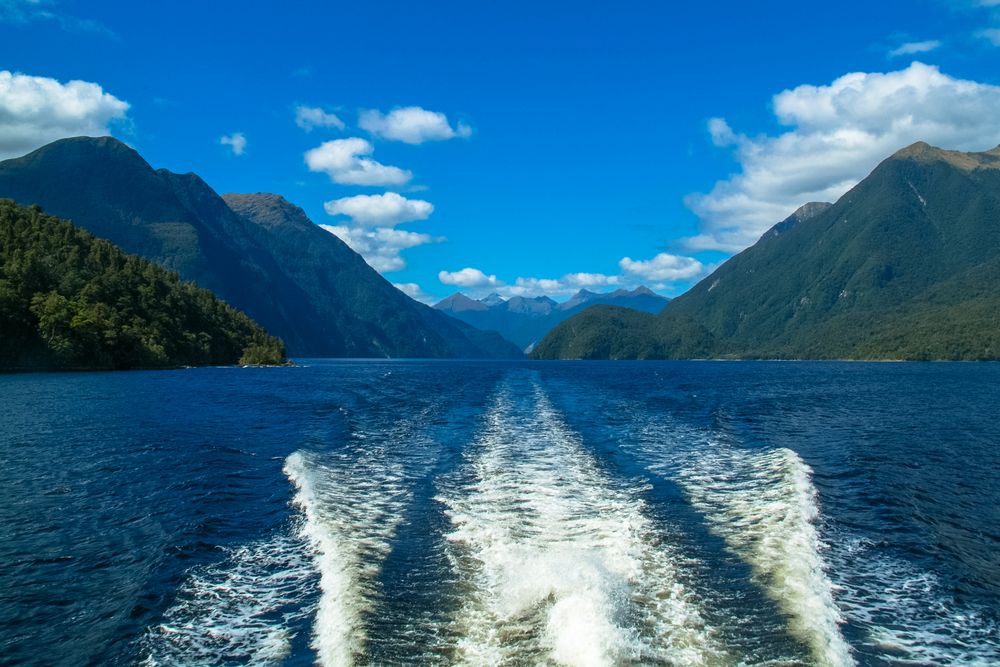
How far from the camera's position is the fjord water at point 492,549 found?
10.8 metres

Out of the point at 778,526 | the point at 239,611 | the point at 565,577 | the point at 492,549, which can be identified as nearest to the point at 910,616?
the point at 778,526

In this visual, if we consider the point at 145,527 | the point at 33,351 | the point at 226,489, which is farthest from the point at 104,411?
the point at 33,351

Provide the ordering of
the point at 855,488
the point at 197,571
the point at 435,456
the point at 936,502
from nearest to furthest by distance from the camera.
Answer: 1. the point at 197,571
2. the point at 936,502
3. the point at 855,488
4. the point at 435,456

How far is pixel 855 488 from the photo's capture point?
23453mm

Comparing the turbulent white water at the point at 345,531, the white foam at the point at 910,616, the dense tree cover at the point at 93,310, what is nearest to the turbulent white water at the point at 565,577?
the turbulent white water at the point at 345,531

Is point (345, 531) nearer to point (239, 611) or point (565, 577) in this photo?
point (239, 611)

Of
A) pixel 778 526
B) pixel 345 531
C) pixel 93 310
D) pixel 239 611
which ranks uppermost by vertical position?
pixel 93 310

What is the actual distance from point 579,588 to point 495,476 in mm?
11705

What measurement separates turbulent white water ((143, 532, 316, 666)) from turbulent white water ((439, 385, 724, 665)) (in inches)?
131

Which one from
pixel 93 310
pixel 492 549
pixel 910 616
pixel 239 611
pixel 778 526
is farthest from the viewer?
pixel 93 310

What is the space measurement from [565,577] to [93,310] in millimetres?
116445

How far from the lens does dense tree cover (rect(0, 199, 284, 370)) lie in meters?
94.1

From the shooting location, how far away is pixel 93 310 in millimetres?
104688

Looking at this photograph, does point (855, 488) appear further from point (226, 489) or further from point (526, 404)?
point (526, 404)
